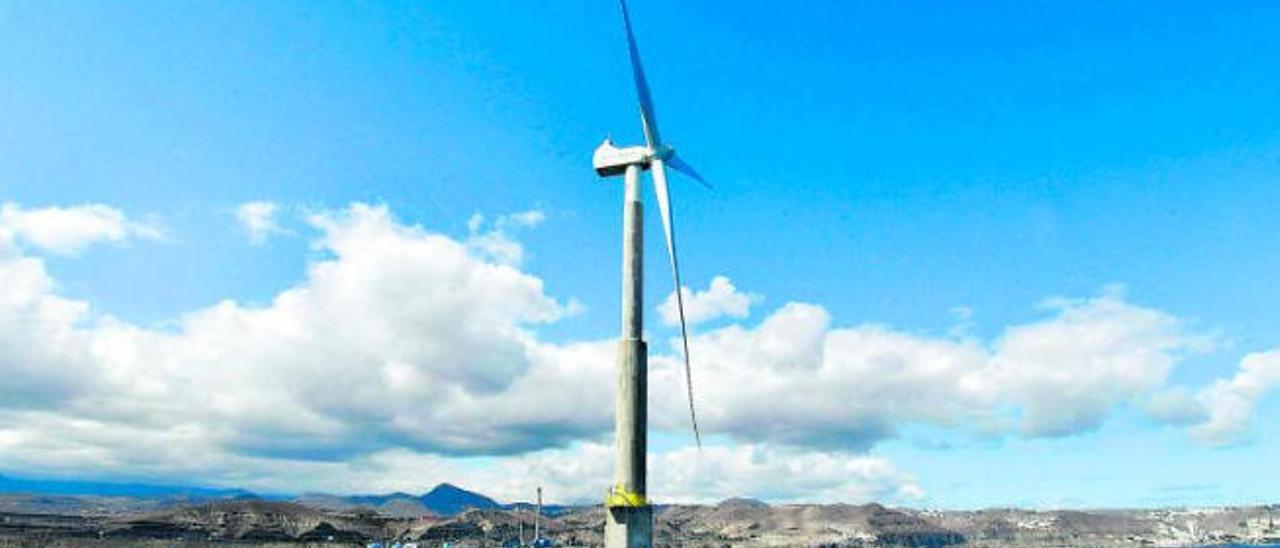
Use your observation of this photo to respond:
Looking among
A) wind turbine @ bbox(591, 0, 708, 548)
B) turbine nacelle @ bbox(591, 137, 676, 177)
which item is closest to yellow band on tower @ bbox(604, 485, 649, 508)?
wind turbine @ bbox(591, 0, 708, 548)

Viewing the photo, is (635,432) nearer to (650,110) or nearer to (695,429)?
(695,429)

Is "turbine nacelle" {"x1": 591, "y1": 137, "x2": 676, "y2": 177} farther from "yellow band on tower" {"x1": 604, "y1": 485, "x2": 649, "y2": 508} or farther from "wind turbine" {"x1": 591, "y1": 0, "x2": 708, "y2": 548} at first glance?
"yellow band on tower" {"x1": 604, "y1": 485, "x2": 649, "y2": 508}

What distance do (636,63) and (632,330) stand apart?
55.6 feet

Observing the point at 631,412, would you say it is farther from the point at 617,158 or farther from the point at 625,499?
the point at 617,158

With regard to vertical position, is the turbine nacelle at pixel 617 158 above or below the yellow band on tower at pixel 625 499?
above

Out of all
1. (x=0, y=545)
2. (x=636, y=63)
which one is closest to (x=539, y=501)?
(x=0, y=545)

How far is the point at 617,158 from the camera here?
108 ft

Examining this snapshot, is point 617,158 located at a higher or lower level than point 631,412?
higher

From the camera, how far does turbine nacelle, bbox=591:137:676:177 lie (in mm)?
32594

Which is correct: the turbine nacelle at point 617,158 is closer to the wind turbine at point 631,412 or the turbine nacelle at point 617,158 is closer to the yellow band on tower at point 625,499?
the wind turbine at point 631,412

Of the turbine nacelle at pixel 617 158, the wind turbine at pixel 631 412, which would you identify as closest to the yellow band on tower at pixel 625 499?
A: the wind turbine at pixel 631 412

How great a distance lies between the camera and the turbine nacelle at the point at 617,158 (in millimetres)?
32594

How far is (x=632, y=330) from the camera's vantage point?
27.7 m

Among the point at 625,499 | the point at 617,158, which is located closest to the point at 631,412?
the point at 625,499
